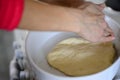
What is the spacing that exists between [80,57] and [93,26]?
101mm

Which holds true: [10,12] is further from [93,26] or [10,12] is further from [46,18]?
[93,26]

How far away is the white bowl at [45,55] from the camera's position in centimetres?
50

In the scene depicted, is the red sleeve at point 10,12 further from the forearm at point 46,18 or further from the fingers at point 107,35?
the fingers at point 107,35

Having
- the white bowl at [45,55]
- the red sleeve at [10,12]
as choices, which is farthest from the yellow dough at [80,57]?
the red sleeve at [10,12]

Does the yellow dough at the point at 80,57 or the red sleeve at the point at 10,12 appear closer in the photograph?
the red sleeve at the point at 10,12

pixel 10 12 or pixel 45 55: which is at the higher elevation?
pixel 10 12

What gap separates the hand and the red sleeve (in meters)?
0.14

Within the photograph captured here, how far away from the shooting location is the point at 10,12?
390 mm

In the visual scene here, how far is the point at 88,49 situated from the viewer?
59 centimetres

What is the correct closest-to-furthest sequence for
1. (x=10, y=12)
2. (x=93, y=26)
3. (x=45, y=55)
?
(x=10, y=12) < (x=93, y=26) < (x=45, y=55)

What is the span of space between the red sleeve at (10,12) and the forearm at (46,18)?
18 mm

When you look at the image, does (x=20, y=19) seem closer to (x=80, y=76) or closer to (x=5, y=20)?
(x=5, y=20)

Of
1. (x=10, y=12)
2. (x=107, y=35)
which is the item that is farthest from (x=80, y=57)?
(x=10, y=12)

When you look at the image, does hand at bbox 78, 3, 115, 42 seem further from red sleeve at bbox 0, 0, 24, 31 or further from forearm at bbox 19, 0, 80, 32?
red sleeve at bbox 0, 0, 24, 31
